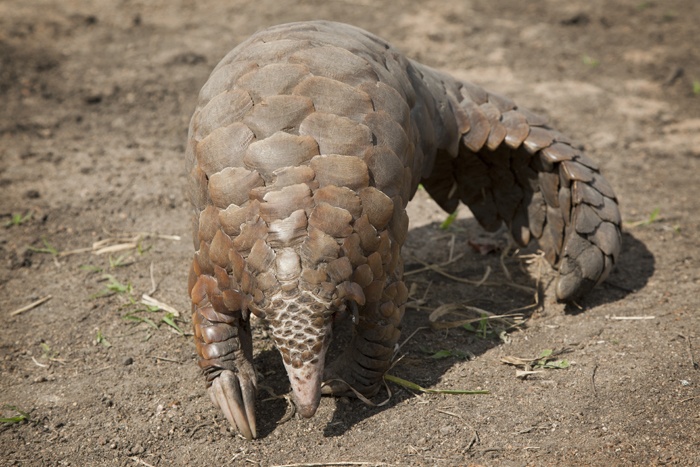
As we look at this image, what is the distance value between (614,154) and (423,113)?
295 centimetres

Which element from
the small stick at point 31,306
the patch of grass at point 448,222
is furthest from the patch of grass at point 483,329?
the small stick at point 31,306

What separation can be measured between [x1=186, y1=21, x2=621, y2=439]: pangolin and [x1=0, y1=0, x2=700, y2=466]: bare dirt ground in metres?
0.37

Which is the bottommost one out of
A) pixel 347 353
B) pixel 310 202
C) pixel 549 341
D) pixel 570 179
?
pixel 549 341

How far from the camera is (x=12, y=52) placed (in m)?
7.72

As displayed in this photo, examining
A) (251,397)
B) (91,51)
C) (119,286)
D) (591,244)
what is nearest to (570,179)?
(591,244)

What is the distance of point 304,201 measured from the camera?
2949 millimetres

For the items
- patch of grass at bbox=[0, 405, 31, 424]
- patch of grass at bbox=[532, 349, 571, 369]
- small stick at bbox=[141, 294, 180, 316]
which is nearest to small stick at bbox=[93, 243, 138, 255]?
small stick at bbox=[141, 294, 180, 316]

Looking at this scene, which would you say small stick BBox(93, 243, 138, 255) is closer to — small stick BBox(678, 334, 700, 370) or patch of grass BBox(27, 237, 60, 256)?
patch of grass BBox(27, 237, 60, 256)

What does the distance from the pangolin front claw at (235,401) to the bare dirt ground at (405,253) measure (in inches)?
3.8

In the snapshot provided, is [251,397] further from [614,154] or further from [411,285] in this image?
[614,154]

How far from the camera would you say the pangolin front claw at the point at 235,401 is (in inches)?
130

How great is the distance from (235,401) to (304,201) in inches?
36.6

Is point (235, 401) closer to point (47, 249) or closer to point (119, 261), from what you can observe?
point (119, 261)

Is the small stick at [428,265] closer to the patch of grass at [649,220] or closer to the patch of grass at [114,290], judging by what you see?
the patch of grass at [649,220]
